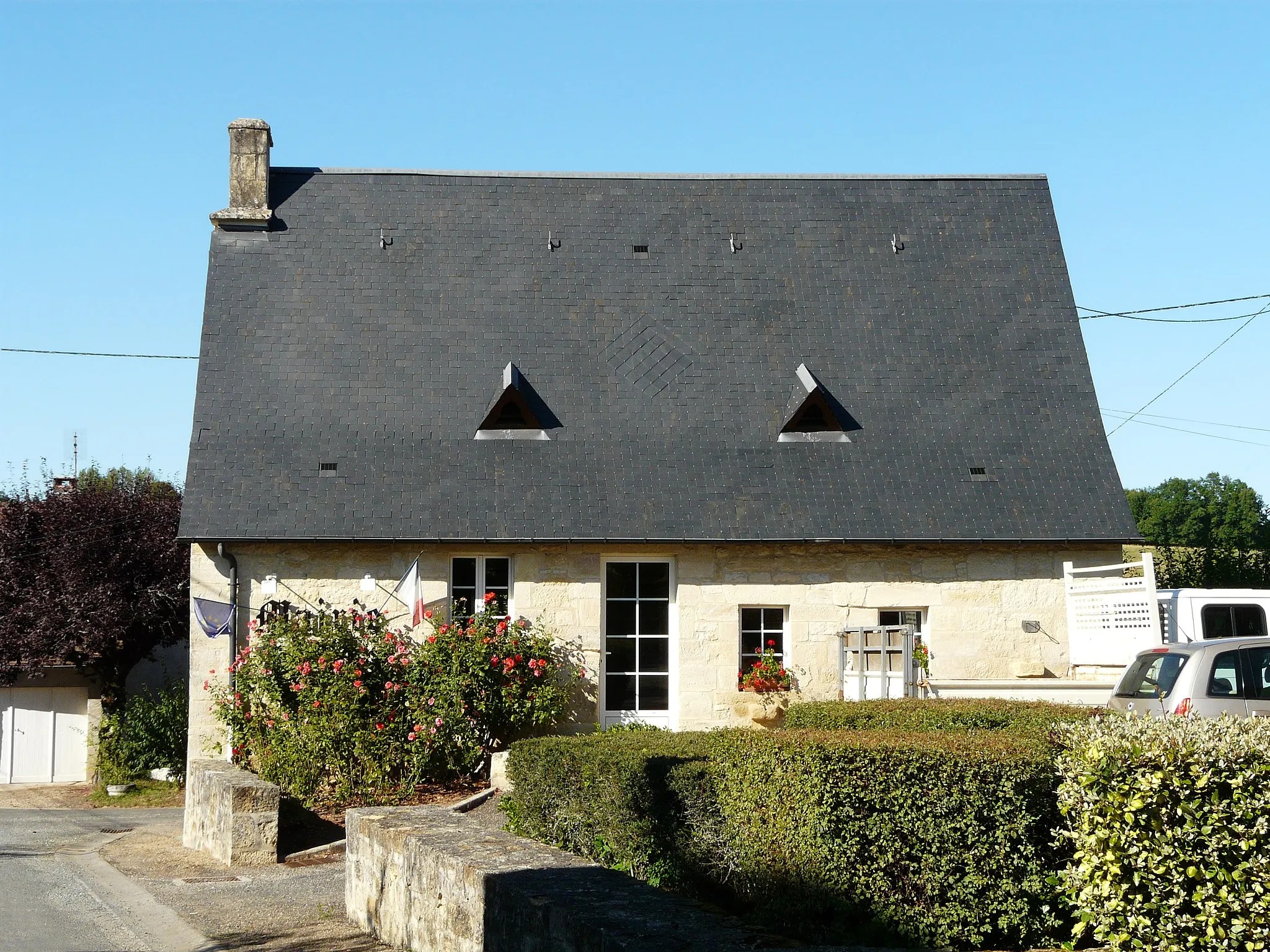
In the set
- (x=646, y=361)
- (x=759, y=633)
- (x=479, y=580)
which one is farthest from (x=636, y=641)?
(x=646, y=361)

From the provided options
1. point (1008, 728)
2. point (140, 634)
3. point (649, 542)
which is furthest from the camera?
point (140, 634)

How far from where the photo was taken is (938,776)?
581cm

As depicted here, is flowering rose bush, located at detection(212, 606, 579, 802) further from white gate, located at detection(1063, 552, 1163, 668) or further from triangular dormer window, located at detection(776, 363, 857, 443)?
white gate, located at detection(1063, 552, 1163, 668)

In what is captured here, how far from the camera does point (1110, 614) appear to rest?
12.7m

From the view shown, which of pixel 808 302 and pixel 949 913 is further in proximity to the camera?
pixel 808 302

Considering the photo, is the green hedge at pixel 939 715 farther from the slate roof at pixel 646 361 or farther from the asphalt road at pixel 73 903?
the asphalt road at pixel 73 903

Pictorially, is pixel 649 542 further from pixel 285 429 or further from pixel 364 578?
pixel 285 429

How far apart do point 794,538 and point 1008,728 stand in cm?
571

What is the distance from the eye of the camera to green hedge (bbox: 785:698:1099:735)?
323 inches

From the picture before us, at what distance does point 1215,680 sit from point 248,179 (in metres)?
12.7

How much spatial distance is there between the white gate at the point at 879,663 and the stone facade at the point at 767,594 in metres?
0.32

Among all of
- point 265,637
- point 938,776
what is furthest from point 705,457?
point 938,776

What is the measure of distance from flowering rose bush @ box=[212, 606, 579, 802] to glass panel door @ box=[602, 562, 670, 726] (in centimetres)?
99

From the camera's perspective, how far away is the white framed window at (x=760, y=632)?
1346 cm
